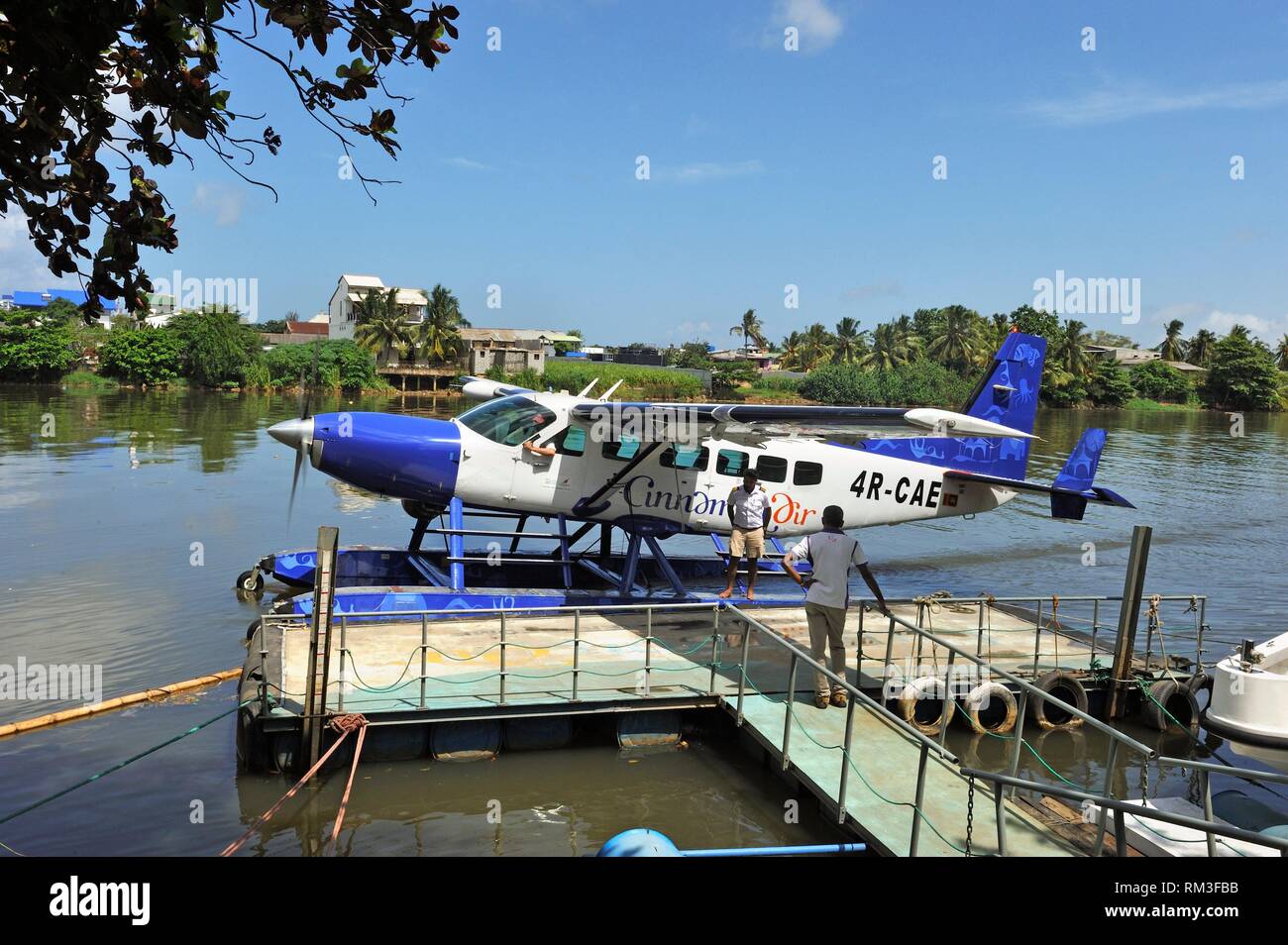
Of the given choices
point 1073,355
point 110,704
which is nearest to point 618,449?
point 110,704

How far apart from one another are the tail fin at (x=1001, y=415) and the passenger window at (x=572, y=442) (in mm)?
5355

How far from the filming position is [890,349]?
9988 centimetres

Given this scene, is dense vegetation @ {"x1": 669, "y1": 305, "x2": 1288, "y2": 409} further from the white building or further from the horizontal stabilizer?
the horizontal stabilizer

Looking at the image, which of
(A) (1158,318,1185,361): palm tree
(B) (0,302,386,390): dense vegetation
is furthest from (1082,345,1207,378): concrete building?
(B) (0,302,386,390): dense vegetation

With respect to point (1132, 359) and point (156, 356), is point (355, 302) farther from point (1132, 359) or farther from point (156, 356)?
point (1132, 359)

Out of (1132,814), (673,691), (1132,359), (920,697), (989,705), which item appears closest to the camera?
(1132,814)

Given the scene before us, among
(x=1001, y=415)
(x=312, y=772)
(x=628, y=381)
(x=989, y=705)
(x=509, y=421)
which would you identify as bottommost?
(x=989, y=705)

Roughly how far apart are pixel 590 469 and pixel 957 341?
92461 millimetres

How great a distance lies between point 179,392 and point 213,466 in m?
35.4

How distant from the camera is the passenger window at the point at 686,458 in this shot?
46.3ft

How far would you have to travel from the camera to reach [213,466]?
1207 inches
